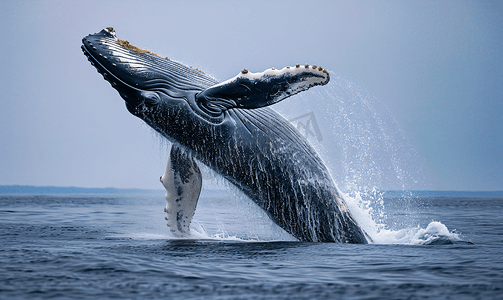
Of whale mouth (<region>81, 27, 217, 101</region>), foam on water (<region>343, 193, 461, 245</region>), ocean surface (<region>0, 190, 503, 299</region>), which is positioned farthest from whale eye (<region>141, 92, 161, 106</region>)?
foam on water (<region>343, 193, 461, 245</region>)

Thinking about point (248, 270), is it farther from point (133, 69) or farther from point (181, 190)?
point (133, 69)

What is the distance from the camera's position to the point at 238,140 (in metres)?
7.21

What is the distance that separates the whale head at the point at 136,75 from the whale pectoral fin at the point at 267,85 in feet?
2.27

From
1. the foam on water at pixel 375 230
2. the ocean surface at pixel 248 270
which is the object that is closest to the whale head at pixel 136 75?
the ocean surface at pixel 248 270

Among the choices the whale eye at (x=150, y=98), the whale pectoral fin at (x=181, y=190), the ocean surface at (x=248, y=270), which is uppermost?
the whale eye at (x=150, y=98)

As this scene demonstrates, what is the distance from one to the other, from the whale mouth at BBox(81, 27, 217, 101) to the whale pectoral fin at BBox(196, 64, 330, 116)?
2.39 ft

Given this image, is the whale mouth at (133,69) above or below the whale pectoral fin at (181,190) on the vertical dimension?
above

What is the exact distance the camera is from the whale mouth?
7.07m

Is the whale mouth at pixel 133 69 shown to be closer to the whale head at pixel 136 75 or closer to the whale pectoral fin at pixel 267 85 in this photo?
the whale head at pixel 136 75

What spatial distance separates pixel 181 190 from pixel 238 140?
1.80 m

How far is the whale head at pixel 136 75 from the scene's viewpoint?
23.2 feet

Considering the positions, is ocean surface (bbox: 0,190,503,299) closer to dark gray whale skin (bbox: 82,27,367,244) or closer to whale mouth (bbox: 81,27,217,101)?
dark gray whale skin (bbox: 82,27,367,244)

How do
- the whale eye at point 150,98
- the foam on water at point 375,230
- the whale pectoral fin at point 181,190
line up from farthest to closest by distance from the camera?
1. the whale pectoral fin at point 181,190
2. the foam on water at point 375,230
3. the whale eye at point 150,98

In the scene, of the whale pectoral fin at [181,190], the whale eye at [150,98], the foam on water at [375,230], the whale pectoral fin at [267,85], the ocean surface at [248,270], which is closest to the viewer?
the ocean surface at [248,270]
